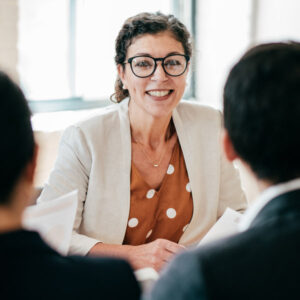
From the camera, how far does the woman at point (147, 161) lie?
1485 mm

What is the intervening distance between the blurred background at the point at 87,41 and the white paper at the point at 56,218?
1066mm

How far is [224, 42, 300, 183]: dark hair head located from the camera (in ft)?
2.20

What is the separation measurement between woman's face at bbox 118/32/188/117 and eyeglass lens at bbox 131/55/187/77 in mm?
16

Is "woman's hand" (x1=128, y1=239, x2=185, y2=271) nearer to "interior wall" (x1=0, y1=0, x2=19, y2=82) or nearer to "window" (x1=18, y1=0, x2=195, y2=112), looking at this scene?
"interior wall" (x1=0, y1=0, x2=19, y2=82)

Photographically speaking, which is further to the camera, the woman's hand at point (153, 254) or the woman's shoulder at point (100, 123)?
the woman's shoulder at point (100, 123)

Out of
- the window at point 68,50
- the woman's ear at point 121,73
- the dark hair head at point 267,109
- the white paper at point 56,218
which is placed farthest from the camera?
the window at point 68,50

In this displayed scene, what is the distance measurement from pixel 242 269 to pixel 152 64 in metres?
1.16

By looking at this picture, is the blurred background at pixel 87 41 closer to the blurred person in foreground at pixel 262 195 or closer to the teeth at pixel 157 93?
the teeth at pixel 157 93

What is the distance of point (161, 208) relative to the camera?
158 centimetres

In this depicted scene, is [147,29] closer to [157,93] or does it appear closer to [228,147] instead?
[157,93]

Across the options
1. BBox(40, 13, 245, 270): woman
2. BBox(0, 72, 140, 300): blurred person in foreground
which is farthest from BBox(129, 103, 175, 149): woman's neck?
BBox(0, 72, 140, 300): blurred person in foreground

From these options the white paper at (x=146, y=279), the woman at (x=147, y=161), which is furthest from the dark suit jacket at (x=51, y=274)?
the woman at (x=147, y=161)

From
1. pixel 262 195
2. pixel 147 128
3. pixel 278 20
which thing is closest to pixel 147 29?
pixel 147 128

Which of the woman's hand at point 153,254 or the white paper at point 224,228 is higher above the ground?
the white paper at point 224,228
